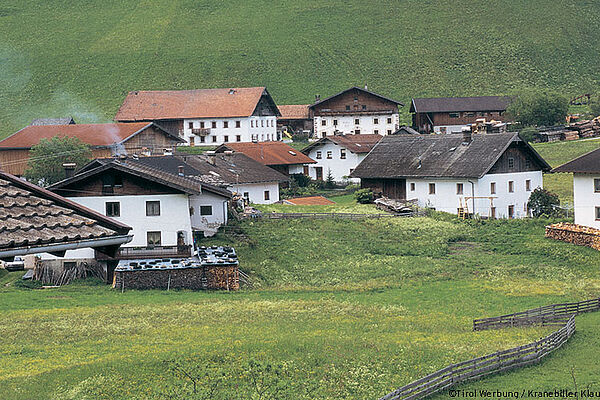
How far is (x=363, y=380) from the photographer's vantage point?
22781 millimetres

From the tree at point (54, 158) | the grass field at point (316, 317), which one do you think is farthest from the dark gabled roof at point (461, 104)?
the grass field at point (316, 317)

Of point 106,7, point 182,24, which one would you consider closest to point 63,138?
point 182,24

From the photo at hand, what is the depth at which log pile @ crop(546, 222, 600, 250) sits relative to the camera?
45.3m

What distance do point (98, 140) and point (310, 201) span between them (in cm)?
2266

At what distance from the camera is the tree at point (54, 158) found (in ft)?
220

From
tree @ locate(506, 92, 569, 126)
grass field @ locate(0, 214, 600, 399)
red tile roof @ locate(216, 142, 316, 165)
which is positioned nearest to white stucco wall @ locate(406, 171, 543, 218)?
grass field @ locate(0, 214, 600, 399)

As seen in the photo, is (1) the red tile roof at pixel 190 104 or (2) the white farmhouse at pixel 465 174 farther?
(1) the red tile roof at pixel 190 104

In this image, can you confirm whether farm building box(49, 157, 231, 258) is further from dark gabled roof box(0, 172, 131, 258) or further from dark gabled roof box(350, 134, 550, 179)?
dark gabled roof box(0, 172, 131, 258)

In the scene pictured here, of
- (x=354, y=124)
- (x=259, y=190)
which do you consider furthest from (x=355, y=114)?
(x=259, y=190)

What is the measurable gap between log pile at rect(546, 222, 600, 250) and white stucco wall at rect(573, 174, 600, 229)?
1112 mm

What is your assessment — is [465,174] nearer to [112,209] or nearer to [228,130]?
[112,209]

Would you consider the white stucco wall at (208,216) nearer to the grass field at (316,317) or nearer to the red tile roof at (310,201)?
the grass field at (316,317)

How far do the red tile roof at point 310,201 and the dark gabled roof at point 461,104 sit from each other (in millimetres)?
44542

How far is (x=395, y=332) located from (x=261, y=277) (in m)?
12.8
